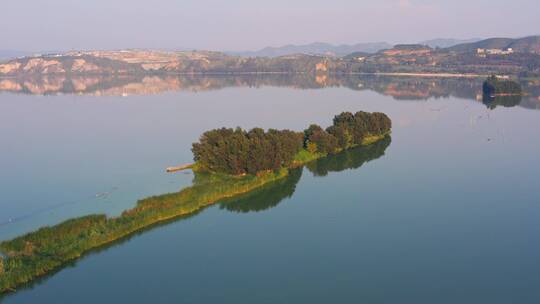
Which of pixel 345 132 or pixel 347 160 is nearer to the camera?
pixel 347 160

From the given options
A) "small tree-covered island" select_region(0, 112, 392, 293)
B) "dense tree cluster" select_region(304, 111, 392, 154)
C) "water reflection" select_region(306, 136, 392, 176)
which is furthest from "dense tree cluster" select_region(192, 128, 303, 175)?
"dense tree cluster" select_region(304, 111, 392, 154)

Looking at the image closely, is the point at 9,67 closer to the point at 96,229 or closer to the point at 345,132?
the point at 345,132

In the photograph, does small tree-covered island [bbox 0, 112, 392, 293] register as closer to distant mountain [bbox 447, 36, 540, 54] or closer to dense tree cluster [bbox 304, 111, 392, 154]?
dense tree cluster [bbox 304, 111, 392, 154]

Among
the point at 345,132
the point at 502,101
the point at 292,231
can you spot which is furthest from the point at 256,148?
the point at 502,101

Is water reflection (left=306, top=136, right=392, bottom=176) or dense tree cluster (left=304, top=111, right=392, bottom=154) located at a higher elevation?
dense tree cluster (left=304, top=111, right=392, bottom=154)

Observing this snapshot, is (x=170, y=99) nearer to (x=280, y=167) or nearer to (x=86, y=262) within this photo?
(x=280, y=167)

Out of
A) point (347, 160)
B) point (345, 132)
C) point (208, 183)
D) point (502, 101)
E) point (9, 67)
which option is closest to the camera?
point (208, 183)

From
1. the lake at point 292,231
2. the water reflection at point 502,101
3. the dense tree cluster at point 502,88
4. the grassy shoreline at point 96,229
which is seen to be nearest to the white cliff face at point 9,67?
the lake at point 292,231
